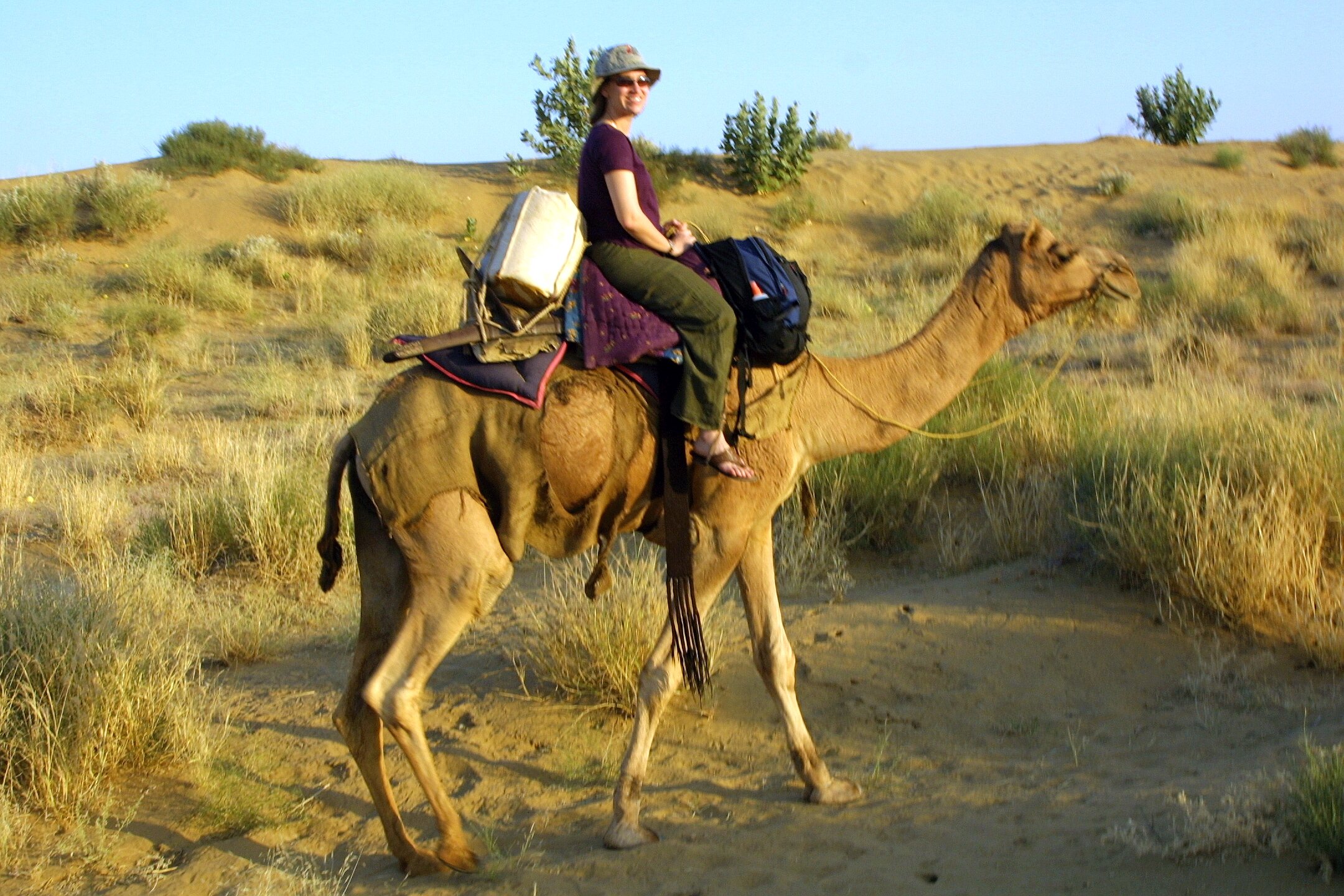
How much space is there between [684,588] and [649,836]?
1.12m

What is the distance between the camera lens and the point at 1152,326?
52.9 feet

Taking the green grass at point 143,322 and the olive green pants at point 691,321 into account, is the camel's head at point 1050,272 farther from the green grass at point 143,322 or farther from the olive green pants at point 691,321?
the green grass at point 143,322

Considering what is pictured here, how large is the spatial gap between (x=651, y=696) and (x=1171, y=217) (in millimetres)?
20947

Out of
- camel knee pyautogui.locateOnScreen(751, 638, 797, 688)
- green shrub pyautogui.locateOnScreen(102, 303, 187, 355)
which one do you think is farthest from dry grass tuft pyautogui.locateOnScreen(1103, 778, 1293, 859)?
green shrub pyautogui.locateOnScreen(102, 303, 187, 355)

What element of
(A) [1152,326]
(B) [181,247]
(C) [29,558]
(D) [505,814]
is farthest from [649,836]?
(B) [181,247]

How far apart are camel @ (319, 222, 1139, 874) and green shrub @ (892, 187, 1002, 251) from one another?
55.1 feet

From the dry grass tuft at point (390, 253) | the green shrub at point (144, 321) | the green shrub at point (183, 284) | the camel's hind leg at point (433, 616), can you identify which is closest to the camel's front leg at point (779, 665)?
the camel's hind leg at point (433, 616)

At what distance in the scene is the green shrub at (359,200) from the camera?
22.8 meters

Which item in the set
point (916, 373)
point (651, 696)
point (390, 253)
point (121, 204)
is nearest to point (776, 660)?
point (651, 696)

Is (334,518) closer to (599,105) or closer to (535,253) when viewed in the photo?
(535,253)

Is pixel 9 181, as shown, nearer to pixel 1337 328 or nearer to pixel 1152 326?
pixel 1152 326

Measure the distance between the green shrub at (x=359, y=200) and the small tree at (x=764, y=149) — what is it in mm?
6815

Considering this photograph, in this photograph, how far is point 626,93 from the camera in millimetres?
5094

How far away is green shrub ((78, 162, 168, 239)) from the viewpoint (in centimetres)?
2186
